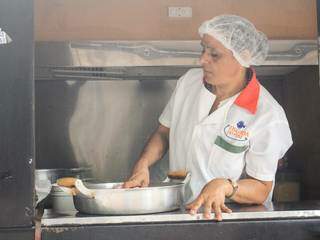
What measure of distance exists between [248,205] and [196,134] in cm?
46

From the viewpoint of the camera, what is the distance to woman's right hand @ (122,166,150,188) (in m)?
1.92

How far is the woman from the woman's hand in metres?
0.19

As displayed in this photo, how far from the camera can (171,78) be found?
2746 mm

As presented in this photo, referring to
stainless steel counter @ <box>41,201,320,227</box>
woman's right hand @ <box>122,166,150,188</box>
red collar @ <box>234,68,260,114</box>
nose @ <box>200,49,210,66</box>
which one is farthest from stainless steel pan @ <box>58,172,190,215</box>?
nose @ <box>200,49,210,66</box>

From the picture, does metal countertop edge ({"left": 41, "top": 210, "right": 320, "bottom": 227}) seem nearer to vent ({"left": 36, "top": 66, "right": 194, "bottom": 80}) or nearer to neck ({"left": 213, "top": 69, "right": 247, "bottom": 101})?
neck ({"left": 213, "top": 69, "right": 247, "bottom": 101})

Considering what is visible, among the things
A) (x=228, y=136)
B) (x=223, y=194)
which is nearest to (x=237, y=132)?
(x=228, y=136)

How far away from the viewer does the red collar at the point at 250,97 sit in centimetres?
213

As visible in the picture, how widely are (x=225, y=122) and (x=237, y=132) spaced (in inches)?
3.0

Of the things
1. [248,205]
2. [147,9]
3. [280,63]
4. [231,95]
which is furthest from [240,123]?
[147,9]

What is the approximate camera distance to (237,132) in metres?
2.07

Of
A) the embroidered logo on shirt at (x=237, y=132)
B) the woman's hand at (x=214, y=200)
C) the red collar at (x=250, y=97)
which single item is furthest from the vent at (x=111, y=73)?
the woman's hand at (x=214, y=200)

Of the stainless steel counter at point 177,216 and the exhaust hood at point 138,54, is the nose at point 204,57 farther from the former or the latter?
the stainless steel counter at point 177,216

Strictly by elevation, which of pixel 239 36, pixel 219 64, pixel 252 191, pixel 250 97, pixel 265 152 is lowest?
pixel 252 191

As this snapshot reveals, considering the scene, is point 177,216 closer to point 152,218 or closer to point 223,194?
point 152,218
